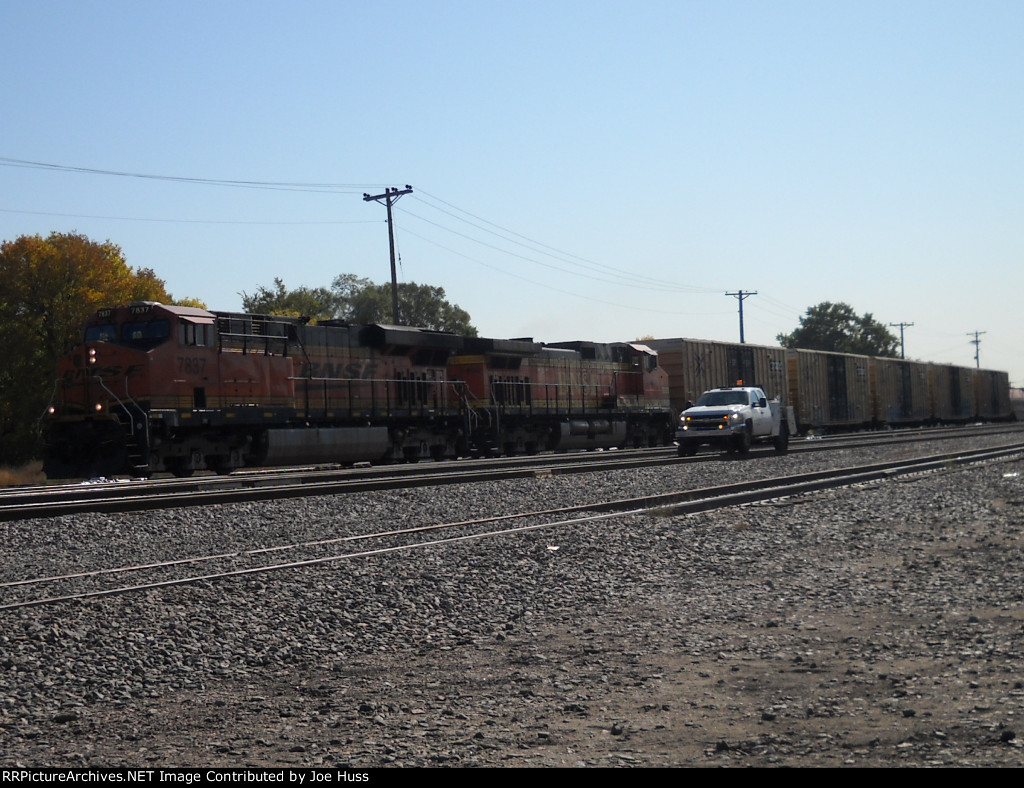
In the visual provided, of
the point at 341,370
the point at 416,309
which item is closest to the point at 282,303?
the point at 416,309

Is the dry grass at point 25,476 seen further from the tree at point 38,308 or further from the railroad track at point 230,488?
the railroad track at point 230,488

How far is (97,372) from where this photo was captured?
1958 cm

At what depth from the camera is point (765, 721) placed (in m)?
4.49


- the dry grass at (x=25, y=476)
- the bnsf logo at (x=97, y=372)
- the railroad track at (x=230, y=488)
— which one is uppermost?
the bnsf logo at (x=97, y=372)

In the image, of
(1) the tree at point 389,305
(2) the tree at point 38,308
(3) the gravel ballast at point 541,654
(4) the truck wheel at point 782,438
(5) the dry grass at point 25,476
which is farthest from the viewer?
(1) the tree at point 389,305

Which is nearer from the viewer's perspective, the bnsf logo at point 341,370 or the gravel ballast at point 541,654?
the gravel ballast at point 541,654

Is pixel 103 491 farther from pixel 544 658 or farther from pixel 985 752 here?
pixel 985 752

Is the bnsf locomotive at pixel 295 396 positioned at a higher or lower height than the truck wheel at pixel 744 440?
higher

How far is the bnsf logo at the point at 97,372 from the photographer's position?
1919 cm

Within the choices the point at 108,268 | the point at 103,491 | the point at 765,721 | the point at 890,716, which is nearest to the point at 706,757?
the point at 765,721

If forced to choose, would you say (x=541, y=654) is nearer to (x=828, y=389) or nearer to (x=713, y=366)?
(x=713, y=366)

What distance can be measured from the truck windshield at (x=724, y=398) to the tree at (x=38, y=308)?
24519mm

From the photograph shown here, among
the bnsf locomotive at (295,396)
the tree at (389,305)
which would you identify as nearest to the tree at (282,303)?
the tree at (389,305)

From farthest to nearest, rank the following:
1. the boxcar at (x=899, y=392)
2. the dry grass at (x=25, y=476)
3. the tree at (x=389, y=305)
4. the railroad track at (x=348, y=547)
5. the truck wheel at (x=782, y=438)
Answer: the tree at (x=389, y=305) → the boxcar at (x=899, y=392) → the dry grass at (x=25, y=476) → the truck wheel at (x=782, y=438) → the railroad track at (x=348, y=547)
